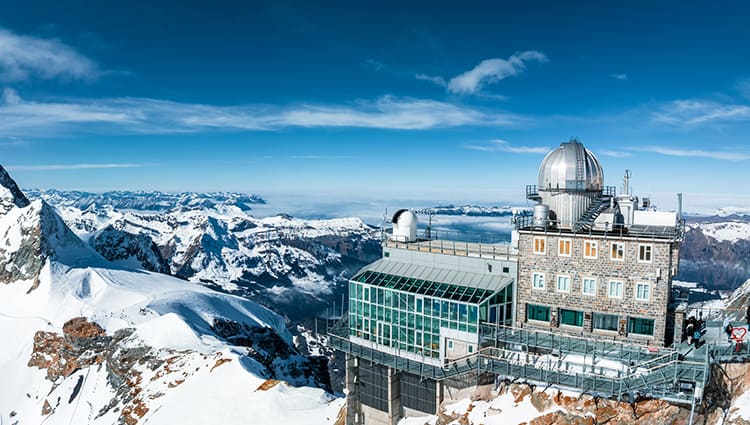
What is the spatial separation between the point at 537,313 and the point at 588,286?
175 inches

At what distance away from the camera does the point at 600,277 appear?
36531 millimetres

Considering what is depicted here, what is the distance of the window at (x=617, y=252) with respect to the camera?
35.8 m

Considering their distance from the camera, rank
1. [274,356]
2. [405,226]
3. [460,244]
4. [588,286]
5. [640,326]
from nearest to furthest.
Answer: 1. [640,326]
2. [588,286]
3. [460,244]
4. [405,226]
5. [274,356]

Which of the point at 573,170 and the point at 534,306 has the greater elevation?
the point at 573,170

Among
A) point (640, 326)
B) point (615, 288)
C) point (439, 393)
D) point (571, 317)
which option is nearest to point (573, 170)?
point (615, 288)

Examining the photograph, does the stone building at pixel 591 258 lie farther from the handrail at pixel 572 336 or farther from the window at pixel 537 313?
the handrail at pixel 572 336

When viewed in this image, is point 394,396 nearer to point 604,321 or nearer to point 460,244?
point 460,244

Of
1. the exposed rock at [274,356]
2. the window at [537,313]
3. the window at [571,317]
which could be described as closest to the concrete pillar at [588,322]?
the window at [571,317]

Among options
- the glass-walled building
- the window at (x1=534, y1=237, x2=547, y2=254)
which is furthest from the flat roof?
the window at (x1=534, y1=237, x2=547, y2=254)

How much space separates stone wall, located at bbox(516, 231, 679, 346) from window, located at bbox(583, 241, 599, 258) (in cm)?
21

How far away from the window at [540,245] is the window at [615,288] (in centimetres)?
521

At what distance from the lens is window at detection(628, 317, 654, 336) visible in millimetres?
35278

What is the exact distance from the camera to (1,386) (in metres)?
79.8

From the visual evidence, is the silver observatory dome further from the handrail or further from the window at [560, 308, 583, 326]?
the handrail
